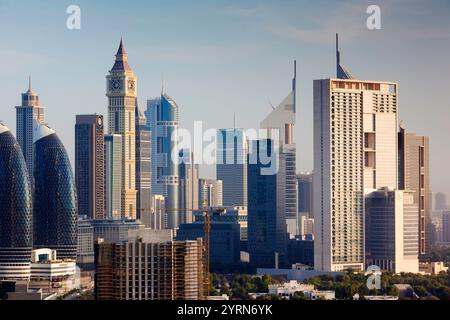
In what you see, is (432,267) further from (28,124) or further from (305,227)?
(28,124)

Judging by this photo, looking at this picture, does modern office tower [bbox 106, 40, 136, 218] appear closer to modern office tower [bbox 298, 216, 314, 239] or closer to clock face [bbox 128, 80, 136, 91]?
clock face [bbox 128, 80, 136, 91]

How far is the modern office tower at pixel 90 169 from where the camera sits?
26500mm

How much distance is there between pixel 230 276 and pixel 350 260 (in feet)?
9.53

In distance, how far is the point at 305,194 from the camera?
22.7 m

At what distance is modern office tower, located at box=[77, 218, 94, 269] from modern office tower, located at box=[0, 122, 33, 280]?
873 millimetres

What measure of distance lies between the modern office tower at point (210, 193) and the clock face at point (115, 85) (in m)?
2.81

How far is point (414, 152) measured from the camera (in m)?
20.7

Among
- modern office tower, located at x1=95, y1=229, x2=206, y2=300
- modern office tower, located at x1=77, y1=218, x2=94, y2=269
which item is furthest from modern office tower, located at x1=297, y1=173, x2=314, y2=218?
modern office tower, located at x1=95, y1=229, x2=206, y2=300

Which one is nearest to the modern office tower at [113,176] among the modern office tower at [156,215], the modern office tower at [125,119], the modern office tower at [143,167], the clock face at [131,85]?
the modern office tower at [125,119]

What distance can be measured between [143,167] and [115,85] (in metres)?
1.93

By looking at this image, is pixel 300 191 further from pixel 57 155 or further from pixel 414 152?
pixel 57 155

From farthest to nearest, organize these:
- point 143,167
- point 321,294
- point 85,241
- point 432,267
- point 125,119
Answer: point 125,119
point 143,167
point 85,241
point 432,267
point 321,294

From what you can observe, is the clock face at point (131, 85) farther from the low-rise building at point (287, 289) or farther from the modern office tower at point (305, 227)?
the low-rise building at point (287, 289)

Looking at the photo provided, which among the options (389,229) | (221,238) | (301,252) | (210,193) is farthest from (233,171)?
(389,229)
